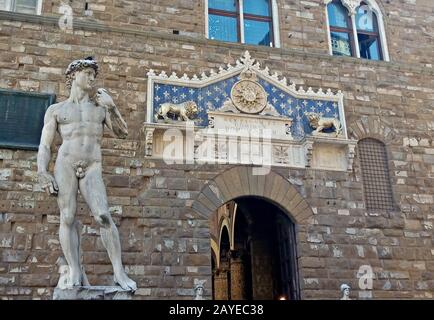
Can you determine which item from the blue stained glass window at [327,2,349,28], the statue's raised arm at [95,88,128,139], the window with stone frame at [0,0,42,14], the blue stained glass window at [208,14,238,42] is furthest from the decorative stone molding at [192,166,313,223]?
the window with stone frame at [0,0,42,14]

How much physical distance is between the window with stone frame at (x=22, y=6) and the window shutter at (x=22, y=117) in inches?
70.5

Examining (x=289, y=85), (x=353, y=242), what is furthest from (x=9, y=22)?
(x=353, y=242)

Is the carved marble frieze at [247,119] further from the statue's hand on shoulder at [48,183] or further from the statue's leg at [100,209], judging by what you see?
the statue's hand on shoulder at [48,183]

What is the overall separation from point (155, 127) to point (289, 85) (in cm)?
292

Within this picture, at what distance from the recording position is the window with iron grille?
10.2m

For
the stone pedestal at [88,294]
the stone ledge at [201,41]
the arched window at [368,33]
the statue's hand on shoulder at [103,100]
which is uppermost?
the arched window at [368,33]

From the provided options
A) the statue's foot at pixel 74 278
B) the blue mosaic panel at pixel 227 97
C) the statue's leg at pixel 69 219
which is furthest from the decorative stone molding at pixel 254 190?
the statue's foot at pixel 74 278

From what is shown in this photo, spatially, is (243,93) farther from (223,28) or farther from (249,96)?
(223,28)

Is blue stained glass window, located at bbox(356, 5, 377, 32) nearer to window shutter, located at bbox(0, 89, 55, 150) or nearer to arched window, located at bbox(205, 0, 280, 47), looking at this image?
arched window, located at bbox(205, 0, 280, 47)

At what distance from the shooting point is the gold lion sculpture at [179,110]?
9289 millimetres

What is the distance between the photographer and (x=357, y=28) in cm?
1164

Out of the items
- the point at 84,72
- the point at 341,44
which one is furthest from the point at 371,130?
the point at 84,72

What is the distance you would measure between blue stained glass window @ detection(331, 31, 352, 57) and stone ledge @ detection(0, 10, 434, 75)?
1.20 feet

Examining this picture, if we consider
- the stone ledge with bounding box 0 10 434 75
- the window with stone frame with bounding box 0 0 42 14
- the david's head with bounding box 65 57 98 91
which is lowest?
the david's head with bounding box 65 57 98 91
